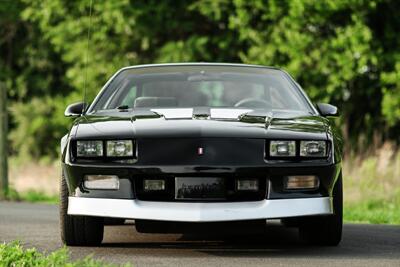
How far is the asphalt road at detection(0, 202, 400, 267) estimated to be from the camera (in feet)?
22.2

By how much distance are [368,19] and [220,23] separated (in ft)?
12.9

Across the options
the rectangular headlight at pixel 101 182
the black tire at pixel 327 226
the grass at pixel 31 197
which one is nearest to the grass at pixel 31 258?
the rectangular headlight at pixel 101 182

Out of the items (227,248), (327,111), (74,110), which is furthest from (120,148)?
(327,111)

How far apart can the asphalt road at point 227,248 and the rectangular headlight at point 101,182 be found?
1.55 ft

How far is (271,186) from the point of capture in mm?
6848

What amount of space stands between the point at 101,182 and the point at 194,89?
195 centimetres

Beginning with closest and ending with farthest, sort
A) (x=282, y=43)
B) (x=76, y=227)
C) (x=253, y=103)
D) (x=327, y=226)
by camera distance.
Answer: (x=76, y=227)
(x=327, y=226)
(x=253, y=103)
(x=282, y=43)

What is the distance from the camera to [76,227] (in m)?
7.36

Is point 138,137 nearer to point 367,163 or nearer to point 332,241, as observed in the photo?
point 332,241

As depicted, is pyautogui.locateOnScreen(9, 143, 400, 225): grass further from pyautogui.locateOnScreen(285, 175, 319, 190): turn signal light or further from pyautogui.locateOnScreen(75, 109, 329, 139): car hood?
pyautogui.locateOnScreen(285, 175, 319, 190): turn signal light

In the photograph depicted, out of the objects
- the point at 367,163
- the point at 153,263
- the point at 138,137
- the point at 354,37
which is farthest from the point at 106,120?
the point at 354,37

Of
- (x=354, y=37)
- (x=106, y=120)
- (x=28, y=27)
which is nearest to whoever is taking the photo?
(x=106, y=120)

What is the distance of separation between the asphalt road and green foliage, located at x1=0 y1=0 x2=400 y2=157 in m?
9.13

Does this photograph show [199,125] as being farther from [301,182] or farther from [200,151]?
[301,182]
